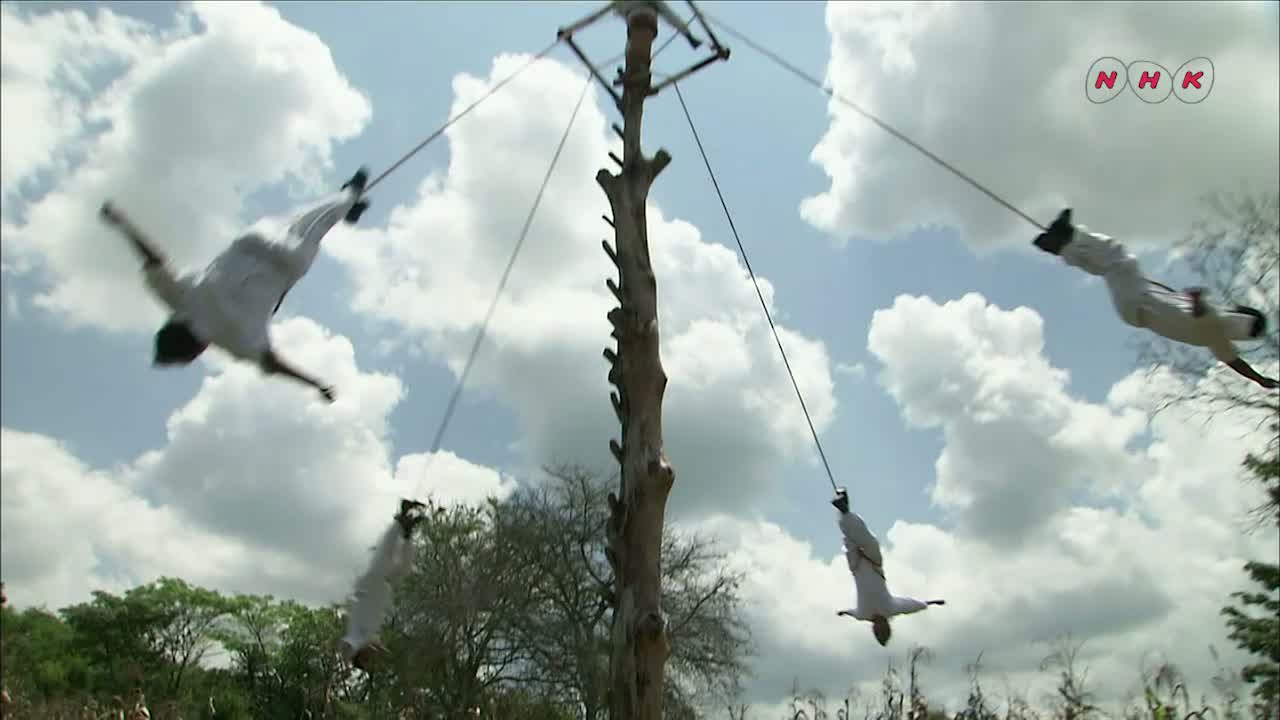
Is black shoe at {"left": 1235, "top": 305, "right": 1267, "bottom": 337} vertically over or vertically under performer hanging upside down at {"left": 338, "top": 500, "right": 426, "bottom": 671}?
over

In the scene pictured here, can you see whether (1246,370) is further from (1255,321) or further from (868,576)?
(868,576)

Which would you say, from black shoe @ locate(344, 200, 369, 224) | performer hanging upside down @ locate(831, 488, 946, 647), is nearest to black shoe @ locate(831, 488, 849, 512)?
performer hanging upside down @ locate(831, 488, 946, 647)

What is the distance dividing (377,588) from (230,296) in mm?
1621

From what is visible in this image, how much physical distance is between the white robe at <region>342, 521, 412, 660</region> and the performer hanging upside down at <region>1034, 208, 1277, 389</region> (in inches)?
136

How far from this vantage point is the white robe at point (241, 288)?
385 cm

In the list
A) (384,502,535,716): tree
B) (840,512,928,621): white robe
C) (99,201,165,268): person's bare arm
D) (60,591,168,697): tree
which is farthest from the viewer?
(60,591,168,697): tree

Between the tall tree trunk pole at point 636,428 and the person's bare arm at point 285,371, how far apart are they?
181 centimetres

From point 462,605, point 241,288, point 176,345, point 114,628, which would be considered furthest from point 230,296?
point 114,628

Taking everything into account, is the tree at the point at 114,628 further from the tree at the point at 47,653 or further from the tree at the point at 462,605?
the tree at the point at 462,605

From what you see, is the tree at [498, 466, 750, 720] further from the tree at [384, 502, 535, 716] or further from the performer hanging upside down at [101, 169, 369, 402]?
the performer hanging upside down at [101, 169, 369, 402]

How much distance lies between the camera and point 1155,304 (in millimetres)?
4461

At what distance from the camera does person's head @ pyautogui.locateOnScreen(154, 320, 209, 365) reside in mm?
3762

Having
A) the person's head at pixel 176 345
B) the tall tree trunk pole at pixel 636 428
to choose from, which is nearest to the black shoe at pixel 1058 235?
the tall tree trunk pole at pixel 636 428

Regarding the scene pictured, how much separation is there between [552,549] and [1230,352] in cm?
2049
